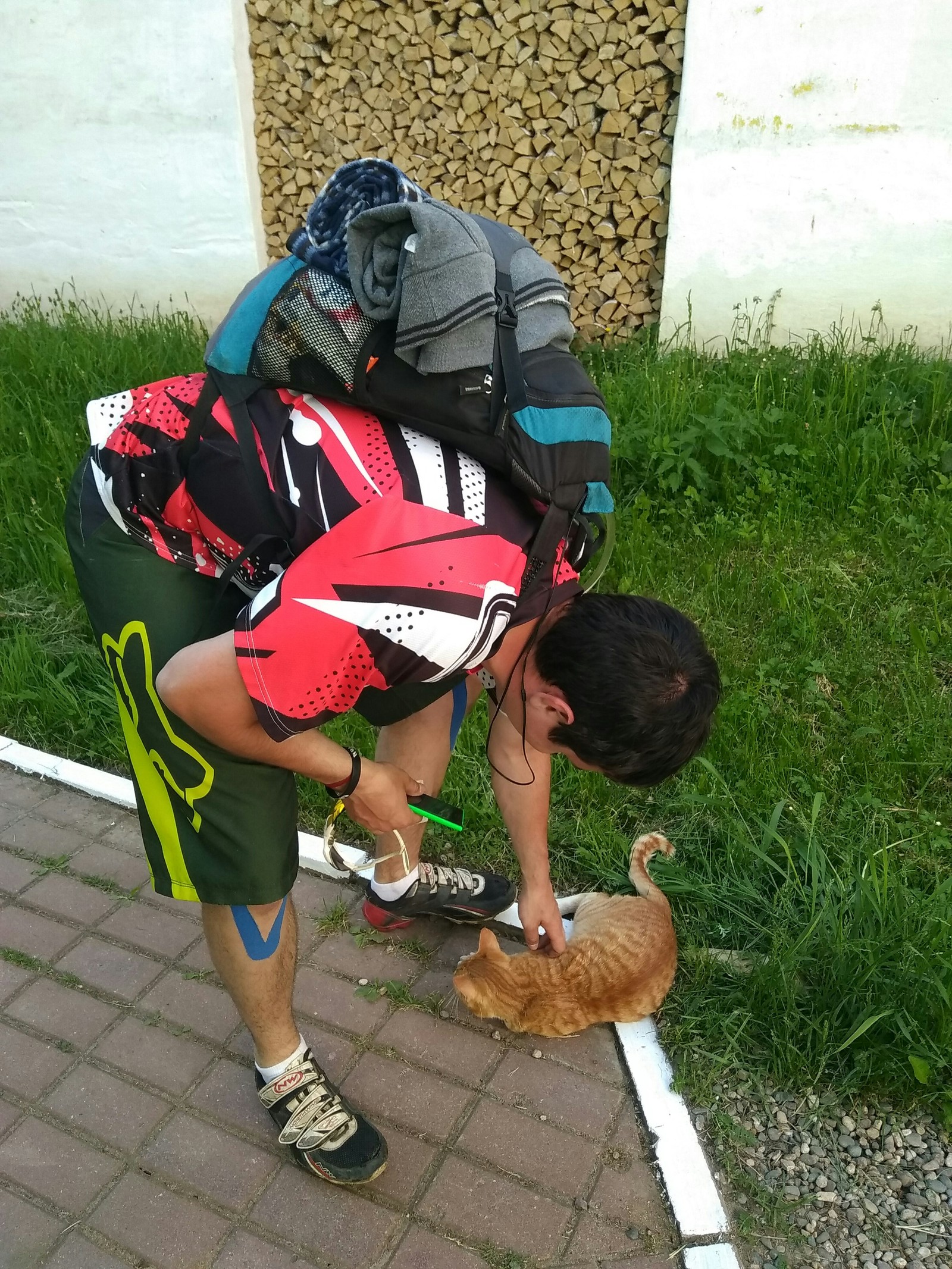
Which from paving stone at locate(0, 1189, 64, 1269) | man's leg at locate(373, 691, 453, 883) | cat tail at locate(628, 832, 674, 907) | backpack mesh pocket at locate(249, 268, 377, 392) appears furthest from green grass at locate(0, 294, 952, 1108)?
backpack mesh pocket at locate(249, 268, 377, 392)

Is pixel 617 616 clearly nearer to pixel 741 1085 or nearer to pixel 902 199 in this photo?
pixel 741 1085

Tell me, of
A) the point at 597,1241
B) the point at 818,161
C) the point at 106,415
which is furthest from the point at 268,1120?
the point at 818,161

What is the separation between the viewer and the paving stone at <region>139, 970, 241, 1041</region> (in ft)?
7.91

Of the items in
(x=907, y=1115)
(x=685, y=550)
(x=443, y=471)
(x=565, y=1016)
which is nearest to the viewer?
(x=443, y=471)

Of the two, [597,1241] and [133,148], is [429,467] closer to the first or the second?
[597,1241]

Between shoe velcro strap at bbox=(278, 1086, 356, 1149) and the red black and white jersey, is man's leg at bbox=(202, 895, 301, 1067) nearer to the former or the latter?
shoe velcro strap at bbox=(278, 1086, 356, 1149)

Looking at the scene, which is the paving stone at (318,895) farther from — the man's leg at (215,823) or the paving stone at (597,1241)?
the paving stone at (597,1241)

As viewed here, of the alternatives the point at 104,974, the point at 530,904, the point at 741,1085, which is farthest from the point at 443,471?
the point at 104,974

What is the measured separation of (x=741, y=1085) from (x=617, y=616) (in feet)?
4.14

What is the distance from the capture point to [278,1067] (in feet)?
6.84

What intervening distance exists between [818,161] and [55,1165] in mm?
4904

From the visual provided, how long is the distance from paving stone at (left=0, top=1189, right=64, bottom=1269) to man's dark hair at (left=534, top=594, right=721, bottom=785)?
4.82ft

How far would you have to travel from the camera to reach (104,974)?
2.56 meters

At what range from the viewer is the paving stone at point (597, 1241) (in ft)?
6.29
